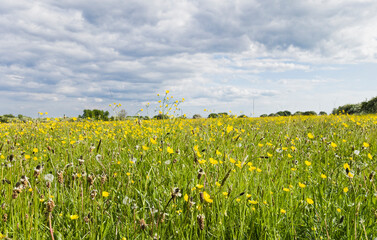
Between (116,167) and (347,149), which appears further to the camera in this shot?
(347,149)

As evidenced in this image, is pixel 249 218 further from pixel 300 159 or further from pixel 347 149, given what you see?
pixel 347 149

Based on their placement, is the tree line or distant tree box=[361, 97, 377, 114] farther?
the tree line

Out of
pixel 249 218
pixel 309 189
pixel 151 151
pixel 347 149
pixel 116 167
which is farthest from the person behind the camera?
pixel 347 149

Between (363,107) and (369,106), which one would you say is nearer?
(369,106)

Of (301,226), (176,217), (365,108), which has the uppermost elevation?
(365,108)

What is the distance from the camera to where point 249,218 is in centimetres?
195

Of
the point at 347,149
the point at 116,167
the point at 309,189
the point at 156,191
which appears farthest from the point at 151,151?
the point at 347,149

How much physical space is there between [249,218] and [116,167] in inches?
71.5

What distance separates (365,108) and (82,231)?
975 inches

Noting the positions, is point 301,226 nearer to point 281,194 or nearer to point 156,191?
point 281,194

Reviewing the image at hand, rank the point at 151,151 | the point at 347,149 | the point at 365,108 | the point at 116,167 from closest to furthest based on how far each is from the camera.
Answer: the point at 116,167 < the point at 151,151 < the point at 347,149 < the point at 365,108

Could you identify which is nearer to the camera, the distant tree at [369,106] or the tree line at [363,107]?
the distant tree at [369,106]

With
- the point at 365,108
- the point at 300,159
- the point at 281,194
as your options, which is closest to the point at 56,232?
the point at 281,194

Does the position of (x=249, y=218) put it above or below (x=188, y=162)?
below
